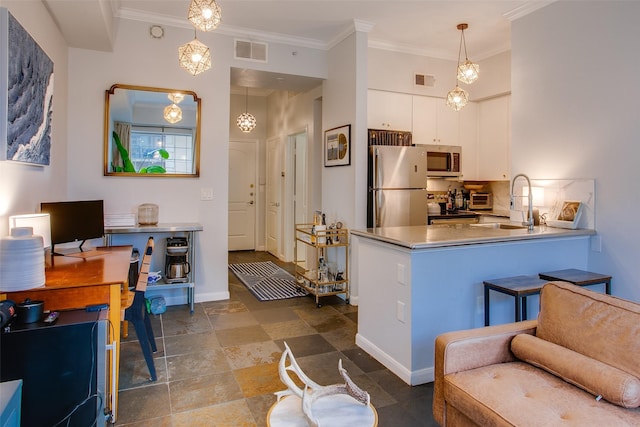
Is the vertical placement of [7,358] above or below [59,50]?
below

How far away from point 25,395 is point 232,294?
295cm

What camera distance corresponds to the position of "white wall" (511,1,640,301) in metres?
3.00

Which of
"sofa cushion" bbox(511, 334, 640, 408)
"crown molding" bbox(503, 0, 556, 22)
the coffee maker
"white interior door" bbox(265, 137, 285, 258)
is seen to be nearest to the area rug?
"white interior door" bbox(265, 137, 285, 258)

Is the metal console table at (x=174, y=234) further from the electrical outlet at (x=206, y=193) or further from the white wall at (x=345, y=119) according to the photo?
the white wall at (x=345, y=119)

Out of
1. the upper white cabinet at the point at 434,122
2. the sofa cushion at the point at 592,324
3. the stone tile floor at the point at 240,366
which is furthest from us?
the upper white cabinet at the point at 434,122

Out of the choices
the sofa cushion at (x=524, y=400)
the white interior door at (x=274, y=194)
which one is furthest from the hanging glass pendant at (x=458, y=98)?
the white interior door at (x=274, y=194)

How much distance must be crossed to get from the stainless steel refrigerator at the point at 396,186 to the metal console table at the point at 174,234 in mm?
1879

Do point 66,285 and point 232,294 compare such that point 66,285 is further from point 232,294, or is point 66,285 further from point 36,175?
point 232,294

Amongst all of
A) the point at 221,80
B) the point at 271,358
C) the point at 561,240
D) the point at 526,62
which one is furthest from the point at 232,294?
the point at 526,62

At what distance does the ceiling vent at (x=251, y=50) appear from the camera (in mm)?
4426

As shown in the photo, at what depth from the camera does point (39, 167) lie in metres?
2.91

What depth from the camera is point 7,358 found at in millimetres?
1788

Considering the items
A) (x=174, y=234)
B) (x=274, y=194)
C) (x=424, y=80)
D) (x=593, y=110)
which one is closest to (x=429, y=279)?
(x=593, y=110)

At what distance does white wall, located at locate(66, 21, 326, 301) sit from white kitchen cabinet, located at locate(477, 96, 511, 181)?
249 centimetres
